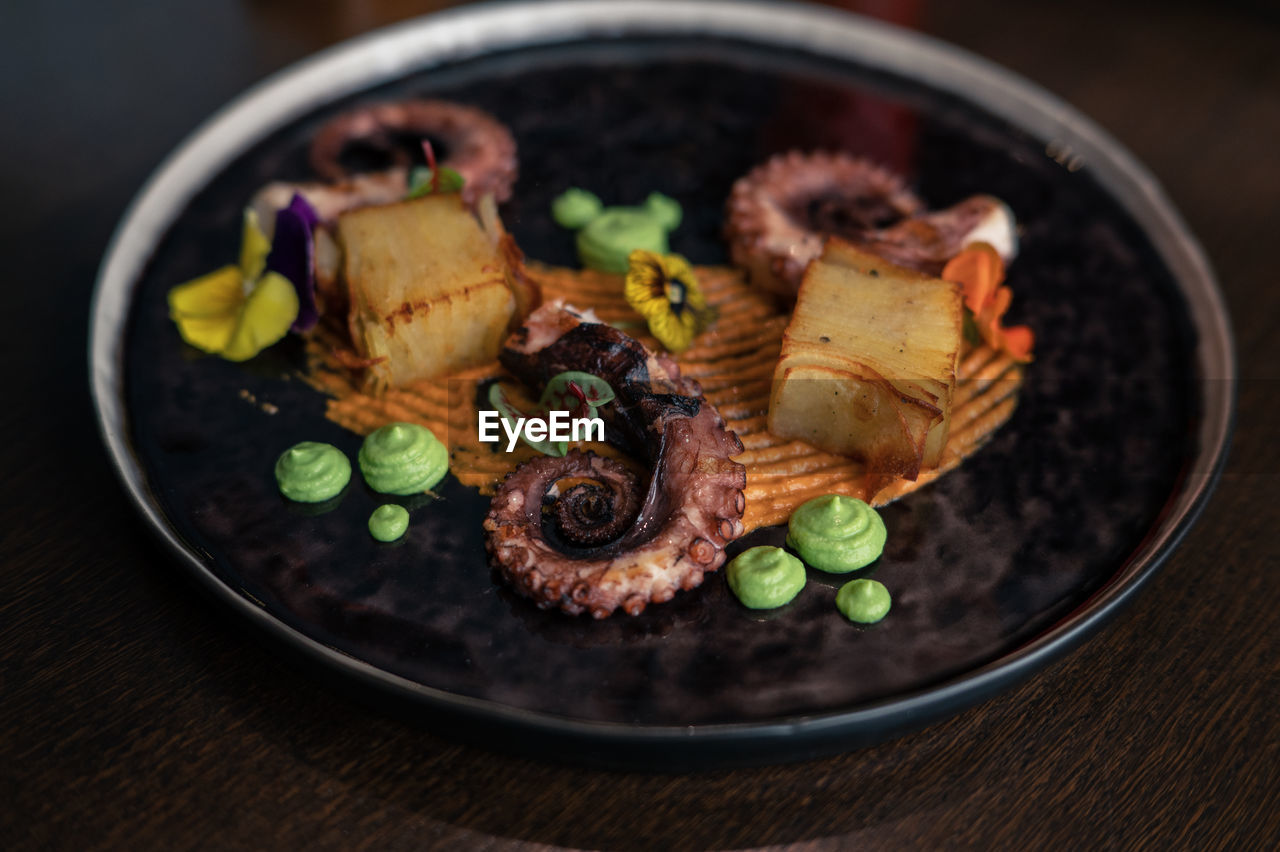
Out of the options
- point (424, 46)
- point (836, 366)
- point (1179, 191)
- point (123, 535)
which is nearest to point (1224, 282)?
point (1179, 191)

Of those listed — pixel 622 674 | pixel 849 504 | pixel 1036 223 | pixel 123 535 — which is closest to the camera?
pixel 622 674

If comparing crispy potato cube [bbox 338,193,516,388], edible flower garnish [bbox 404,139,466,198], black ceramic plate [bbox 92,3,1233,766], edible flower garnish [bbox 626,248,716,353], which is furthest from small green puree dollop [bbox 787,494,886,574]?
edible flower garnish [bbox 404,139,466,198]

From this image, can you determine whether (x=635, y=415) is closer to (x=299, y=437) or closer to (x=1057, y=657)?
(x=299, y=437)

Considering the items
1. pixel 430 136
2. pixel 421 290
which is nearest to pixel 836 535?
pixel 421 290

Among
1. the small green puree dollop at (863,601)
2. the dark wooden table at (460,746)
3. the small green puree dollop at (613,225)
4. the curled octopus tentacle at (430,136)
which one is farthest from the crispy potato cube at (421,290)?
the small green puree dollop at (863,601)

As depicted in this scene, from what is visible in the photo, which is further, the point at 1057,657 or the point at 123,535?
the point at 123,535

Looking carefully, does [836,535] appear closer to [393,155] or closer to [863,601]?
[863,601]
